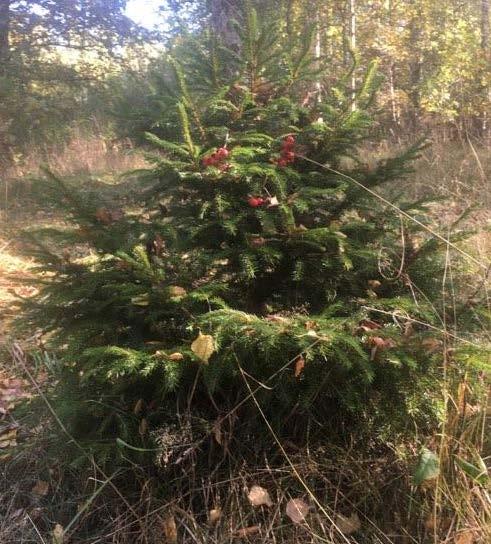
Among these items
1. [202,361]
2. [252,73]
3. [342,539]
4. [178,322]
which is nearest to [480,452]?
[342,539]

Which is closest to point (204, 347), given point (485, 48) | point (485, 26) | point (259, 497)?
point (259, 497)

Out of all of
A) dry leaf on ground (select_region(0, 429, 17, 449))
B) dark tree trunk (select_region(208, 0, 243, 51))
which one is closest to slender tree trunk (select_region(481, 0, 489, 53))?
dark tree trunk (select_region(208, 0, 243, 51))

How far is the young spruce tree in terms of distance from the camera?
1.95m

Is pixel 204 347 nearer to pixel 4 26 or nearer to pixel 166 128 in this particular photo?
pixel 166 128

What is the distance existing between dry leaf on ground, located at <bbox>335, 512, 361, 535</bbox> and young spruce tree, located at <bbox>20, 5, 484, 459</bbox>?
0.34 m

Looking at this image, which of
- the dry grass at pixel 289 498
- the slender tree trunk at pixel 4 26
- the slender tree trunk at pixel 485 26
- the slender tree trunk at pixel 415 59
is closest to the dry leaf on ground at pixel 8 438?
the dry grass at pixel 289 498

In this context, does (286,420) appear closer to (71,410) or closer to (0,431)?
(71,410)

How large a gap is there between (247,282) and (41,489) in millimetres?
1403

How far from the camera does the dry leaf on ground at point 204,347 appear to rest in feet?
6.03

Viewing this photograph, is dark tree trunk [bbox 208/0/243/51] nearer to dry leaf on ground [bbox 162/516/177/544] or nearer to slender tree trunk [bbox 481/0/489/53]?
dry leaf on ground [bbox 162/516/177/544]

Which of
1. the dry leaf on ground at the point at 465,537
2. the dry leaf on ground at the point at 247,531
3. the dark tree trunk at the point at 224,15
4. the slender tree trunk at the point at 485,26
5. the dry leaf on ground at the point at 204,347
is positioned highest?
the dark tree trunk at the point at 224,15

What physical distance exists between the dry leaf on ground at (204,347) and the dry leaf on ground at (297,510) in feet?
2.41

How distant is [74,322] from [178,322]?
0.45 meters

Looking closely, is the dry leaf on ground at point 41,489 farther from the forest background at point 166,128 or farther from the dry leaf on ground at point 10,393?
the dry leaf on ground at point 10,393
